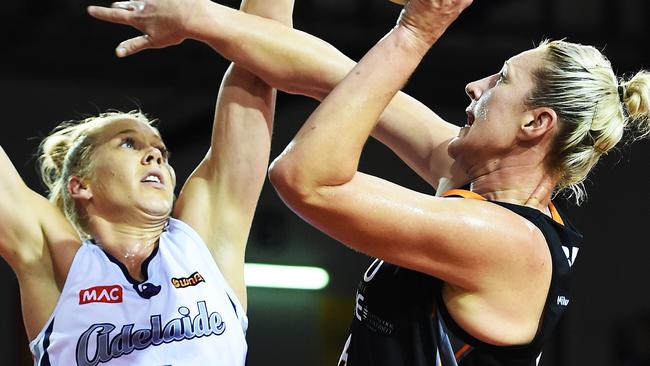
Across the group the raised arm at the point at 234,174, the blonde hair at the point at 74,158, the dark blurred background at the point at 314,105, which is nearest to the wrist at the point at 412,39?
the raised arm at the point at 234,174

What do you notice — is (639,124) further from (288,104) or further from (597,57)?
(288,104)

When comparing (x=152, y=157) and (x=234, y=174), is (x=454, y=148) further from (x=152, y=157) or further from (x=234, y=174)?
(x=152, y=157)

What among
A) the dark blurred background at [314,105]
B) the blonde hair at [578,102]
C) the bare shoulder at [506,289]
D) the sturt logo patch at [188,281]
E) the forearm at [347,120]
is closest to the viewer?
the forearm at [347,120]

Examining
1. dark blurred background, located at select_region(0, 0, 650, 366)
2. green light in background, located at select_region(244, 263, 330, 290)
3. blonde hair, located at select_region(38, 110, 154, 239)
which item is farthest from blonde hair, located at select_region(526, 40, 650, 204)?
green light in background, located at select_region(244, 263, 330, 290)

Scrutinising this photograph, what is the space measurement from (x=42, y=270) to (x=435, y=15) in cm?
105

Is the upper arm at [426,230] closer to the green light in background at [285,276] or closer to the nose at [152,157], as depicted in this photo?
the nose at [152,157]

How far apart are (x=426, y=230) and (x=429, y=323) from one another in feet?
0.67

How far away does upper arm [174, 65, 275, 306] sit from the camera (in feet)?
7.00

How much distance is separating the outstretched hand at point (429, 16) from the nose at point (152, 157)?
817 millimetres

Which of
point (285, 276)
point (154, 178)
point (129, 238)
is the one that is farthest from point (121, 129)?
point (285, 276)

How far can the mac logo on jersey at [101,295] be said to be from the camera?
199cm

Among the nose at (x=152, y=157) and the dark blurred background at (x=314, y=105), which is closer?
the nose at (x=152, y=157)

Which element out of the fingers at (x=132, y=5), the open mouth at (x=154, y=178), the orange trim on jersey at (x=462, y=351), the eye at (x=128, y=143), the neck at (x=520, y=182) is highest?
the fingers at (x=132, y=5)

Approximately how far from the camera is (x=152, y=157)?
2.15 m
